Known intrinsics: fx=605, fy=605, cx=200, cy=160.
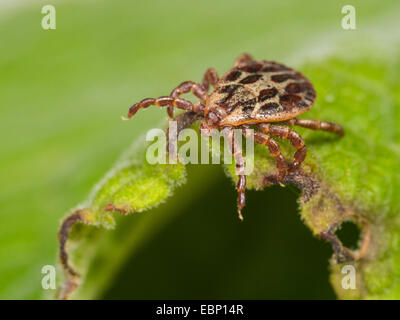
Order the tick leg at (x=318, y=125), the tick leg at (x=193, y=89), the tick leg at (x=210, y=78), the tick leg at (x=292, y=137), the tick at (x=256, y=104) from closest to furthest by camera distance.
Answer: the tick leg at (x=292, y=137) → the tick at (x=256, y=104) → the tick leg at (x=318, y=125) → the tick leg at (x=193, y=89) → the tick leg at (x=210, y=78)

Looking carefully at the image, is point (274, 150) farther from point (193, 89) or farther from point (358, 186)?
point (193, 89)

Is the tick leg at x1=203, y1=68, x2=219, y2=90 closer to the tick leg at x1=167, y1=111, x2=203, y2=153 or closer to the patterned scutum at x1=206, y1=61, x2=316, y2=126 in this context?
the patterned scutum at x1=206, y1=61, x2=316, y2=126

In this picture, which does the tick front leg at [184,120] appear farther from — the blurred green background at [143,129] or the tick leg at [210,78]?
the tick leg at [210,78]

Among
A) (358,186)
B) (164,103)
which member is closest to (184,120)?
(164,103)

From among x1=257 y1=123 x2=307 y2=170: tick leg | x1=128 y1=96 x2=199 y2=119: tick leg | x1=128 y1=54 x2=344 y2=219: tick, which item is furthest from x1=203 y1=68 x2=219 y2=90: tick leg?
x1=257 y1=123 x2=307 y2=170: tick leg

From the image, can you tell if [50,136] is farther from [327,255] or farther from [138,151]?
[327,255]

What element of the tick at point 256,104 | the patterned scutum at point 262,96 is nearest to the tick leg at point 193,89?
the tick at point 256,104

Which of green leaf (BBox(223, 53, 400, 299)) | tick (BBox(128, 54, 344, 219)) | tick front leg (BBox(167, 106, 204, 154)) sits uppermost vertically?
tick (BBox(128, 54, 344, 219))

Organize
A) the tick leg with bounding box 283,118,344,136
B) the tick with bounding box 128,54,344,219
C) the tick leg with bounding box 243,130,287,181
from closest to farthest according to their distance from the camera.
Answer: the tick leg with bounding box 243,130,287,181
the tick with bounding box 128,54,344,219
the tick leg with bounding box 283,118,344,136
